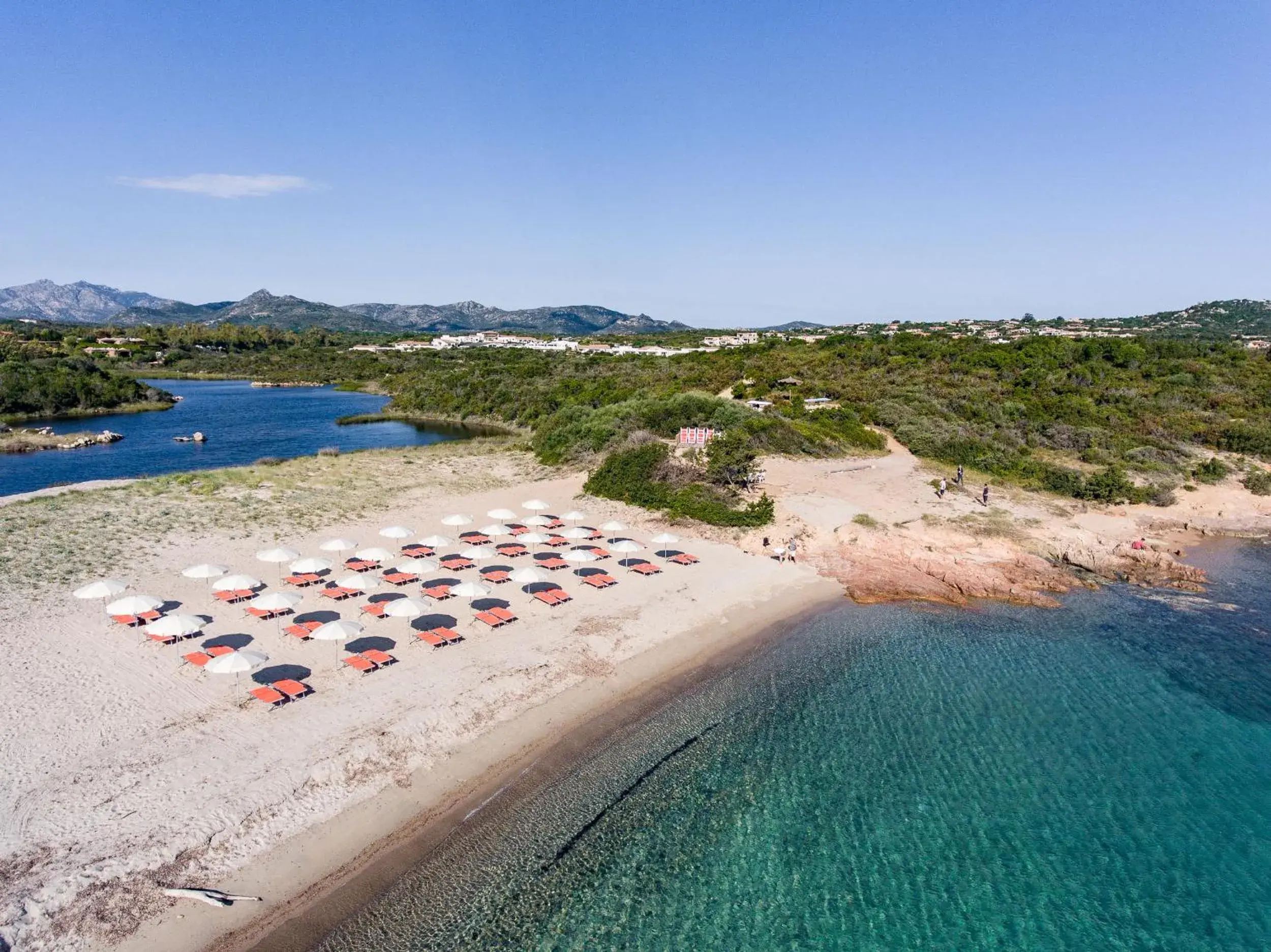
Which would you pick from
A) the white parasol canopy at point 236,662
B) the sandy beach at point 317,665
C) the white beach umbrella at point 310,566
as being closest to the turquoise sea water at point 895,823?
the sandy beach at point 317,665

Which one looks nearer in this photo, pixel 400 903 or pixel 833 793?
pixel 400 903

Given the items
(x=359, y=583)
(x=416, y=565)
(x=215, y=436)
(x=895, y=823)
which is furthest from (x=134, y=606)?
(x=215, y=436)

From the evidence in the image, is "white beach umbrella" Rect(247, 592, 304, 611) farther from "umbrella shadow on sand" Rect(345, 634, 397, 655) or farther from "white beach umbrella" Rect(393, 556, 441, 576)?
"white beach umbrella" Rect(393, 556, 441, 576)

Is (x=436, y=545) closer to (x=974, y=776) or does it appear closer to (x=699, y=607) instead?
(x=699, y=607)

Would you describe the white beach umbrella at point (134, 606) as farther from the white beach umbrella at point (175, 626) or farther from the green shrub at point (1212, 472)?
the green shrub at point (1212, 472)

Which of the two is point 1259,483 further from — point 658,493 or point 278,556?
point 278,556

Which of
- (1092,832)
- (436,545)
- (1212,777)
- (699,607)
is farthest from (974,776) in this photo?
(436,545)

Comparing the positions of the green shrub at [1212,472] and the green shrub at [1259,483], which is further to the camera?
the green shrub at [1212,472]
